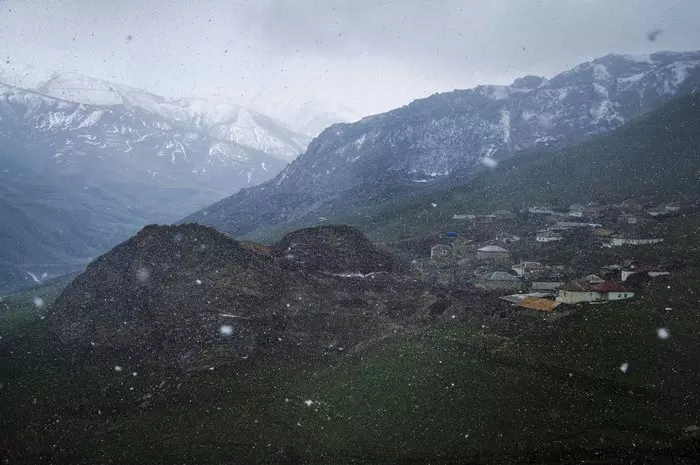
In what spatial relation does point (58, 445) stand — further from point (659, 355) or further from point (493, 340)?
point (659, 355)

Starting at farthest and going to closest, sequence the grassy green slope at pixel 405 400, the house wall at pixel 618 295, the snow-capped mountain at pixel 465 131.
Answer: the snow-capped mountain at pixel 465 131, the house wall at pixel 618 295, the grassy green slope at pixel 405 400

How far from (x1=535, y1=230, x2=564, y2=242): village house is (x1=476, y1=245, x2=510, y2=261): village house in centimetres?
766

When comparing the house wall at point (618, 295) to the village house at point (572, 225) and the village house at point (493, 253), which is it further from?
the village house at point (572, 225)

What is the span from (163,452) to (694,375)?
30.7 metres

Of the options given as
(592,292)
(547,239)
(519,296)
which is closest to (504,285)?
(519,296)

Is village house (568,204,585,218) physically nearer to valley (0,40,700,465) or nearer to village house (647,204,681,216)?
valley (0,40,700,465)

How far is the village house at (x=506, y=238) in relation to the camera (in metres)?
70.6

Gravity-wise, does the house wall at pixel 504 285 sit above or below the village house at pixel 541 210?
below

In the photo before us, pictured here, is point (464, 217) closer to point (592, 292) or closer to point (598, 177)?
point (598, 177)

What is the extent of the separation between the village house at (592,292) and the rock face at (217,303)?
10063 mm

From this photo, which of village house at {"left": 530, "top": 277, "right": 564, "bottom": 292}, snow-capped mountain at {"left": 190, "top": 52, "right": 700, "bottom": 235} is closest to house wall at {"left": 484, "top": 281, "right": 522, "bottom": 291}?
village house at {"left": 530, "top": 277, "right": 564, "bottom": 292}

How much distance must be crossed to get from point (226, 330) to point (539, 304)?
85.9 feet

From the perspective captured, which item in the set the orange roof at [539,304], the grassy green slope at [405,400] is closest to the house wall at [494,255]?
the orange roof at [539,304]

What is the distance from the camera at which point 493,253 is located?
63625 mm
